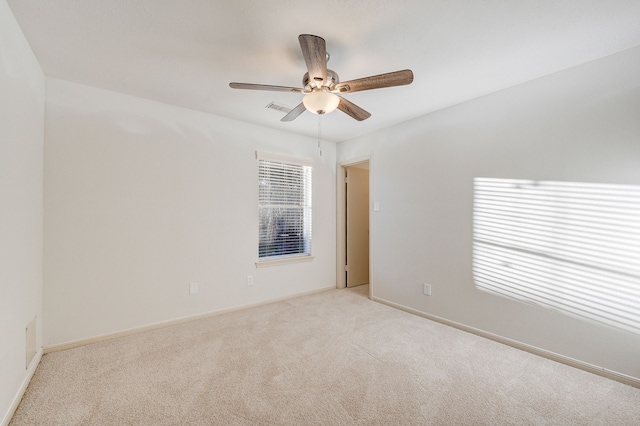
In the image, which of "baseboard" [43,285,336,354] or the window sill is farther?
the window sill

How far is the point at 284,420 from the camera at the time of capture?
1607 millimetres

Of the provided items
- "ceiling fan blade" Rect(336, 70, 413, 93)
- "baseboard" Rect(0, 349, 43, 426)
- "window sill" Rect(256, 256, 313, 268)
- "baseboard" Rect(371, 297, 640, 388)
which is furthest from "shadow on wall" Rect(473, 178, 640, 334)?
"baseboard" Rect(0, 349, 43, 426)

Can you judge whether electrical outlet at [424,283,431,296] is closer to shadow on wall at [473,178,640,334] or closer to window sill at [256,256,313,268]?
shadow on wall at [473,178,640,334]

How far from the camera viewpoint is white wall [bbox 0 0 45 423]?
1591mm

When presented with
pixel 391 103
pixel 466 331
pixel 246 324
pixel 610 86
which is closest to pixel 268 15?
pixel 391 103

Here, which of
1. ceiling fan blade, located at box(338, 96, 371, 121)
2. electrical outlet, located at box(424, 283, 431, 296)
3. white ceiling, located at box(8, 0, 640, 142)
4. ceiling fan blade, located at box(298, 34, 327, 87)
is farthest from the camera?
electrical outlet, located at box(424, 283, 431, 296)

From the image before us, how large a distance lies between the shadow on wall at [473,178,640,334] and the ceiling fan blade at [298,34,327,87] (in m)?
2.05

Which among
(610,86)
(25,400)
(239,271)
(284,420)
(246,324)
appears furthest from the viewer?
(239,271)

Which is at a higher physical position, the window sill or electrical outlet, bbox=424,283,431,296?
the window sill

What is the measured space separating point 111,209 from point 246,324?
72.3 inches

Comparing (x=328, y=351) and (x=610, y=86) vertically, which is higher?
(x=610, y=86)

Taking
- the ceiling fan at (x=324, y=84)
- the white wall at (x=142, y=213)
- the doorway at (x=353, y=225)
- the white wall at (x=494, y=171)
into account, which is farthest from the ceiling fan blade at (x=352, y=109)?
the doorway at (x=353, y=225)

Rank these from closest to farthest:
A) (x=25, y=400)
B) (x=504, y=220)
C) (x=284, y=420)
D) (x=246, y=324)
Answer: (x=284, y=420) → (x=25, y=400) → (x=504, y=220) → (x=246, y=324)

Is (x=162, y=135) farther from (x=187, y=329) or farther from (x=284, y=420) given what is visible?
(x=284, y=420)
